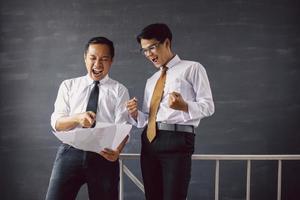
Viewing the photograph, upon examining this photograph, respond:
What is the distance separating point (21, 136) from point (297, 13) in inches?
109

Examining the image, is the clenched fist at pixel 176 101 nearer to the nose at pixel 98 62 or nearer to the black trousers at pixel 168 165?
the black trousers at pixel 168 165

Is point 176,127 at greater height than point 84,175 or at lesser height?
greater

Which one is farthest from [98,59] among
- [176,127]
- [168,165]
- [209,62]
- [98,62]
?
[209,62]

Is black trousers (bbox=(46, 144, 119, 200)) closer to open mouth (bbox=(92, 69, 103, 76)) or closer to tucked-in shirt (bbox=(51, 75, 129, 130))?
tucked-in shirt (bbox=(51, 75, 129, 130))

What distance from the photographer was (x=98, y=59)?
175 cm

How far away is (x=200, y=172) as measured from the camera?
2.96 metres

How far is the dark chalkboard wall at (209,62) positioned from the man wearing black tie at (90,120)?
1182 mm

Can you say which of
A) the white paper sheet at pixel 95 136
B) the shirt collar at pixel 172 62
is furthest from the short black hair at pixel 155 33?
the white paper sheet at pixel 95 136

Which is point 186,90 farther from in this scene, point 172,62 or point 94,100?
point 94,100

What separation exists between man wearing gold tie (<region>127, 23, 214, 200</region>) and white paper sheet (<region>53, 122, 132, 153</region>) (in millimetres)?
151

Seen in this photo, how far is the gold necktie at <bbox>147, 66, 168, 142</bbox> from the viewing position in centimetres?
174

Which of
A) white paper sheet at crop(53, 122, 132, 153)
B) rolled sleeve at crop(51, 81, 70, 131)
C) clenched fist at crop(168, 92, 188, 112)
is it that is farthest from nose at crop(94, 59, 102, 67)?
clenched fist at crop(168, 92, 188, 112)

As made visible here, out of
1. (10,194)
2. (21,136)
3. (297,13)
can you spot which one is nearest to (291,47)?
(297,13)

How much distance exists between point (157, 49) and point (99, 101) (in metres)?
0.42
